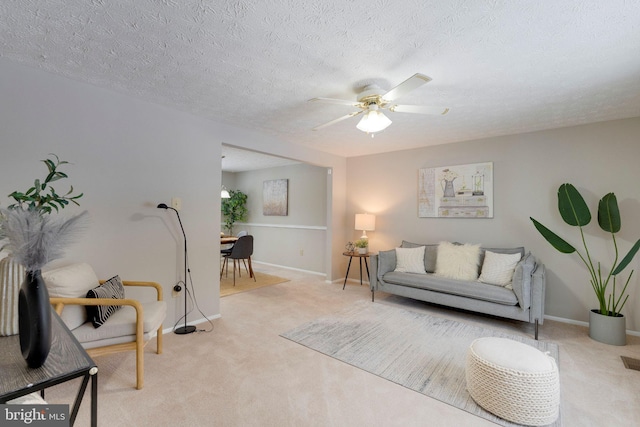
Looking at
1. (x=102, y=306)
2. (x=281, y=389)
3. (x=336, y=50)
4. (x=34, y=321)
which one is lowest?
(x=281, y=389)

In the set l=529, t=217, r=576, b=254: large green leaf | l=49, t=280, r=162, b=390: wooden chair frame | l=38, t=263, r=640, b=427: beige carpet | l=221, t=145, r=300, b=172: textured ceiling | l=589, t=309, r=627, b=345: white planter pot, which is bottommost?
l=38, t=263, r=640, b=427: beige carpet

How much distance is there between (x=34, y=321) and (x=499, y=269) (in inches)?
153

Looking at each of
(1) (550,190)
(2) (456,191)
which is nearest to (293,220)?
(2) (456,191)

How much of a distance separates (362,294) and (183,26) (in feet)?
12.8

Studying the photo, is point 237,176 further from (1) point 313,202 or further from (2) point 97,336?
(2) point 97,336

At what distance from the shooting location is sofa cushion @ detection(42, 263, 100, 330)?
202 cm

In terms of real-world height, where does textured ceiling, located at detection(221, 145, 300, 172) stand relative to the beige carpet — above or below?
above

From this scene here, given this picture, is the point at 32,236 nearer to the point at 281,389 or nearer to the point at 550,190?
the point at 281,389

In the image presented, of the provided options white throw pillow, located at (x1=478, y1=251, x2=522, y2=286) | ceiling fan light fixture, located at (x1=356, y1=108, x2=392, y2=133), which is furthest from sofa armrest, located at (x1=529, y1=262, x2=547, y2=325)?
ceiling fan light fixture, located at (x1=356, y1=108, x2=392, y2=133)

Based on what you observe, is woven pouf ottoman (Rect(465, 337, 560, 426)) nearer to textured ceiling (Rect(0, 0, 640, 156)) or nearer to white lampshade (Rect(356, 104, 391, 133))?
white lampshade (Rect(356, 104, 391, 133))

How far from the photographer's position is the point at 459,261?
3777mm

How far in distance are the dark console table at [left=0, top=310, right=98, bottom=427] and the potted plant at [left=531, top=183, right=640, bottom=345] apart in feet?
12.6

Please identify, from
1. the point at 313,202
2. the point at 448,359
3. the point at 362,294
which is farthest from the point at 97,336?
the point at 313,202

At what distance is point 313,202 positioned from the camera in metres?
6.12
